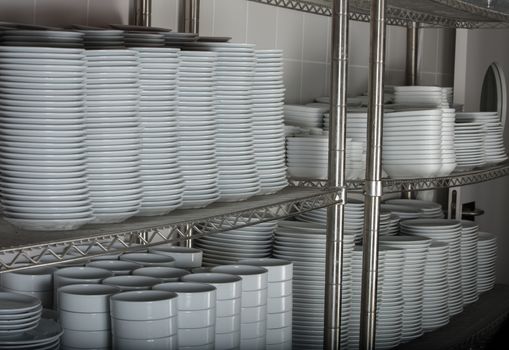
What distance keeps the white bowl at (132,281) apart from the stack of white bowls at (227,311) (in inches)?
2.8

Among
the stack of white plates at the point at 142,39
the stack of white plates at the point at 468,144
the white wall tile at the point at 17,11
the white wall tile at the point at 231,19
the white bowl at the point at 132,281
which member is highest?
the white wall tile at the point at 231,19

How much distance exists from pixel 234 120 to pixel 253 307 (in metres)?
0.35

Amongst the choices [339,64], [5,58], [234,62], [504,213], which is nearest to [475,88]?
[504,213]

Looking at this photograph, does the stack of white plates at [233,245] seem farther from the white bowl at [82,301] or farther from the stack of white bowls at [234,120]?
the white bowl at [82,301]

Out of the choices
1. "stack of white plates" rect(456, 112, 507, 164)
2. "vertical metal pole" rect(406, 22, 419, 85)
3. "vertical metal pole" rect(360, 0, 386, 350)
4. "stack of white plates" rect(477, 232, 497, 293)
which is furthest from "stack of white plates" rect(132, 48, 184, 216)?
"vertical metal pole" rect(406, 22, 419, 85)

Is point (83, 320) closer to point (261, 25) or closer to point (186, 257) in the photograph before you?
point (186, 257)

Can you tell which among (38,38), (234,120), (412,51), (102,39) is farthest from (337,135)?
(412,51)

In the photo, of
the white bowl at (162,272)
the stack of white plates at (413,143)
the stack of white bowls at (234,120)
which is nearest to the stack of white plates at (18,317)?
the white bowl at (162,272)

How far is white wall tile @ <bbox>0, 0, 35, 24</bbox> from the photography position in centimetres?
188

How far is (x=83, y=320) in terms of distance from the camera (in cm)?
158

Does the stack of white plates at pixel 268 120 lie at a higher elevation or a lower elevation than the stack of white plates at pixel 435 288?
higher

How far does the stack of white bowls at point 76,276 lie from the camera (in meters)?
1.69

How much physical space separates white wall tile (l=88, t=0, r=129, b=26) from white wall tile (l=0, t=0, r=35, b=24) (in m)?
A: 0.18

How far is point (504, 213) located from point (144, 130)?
285 centimetres
